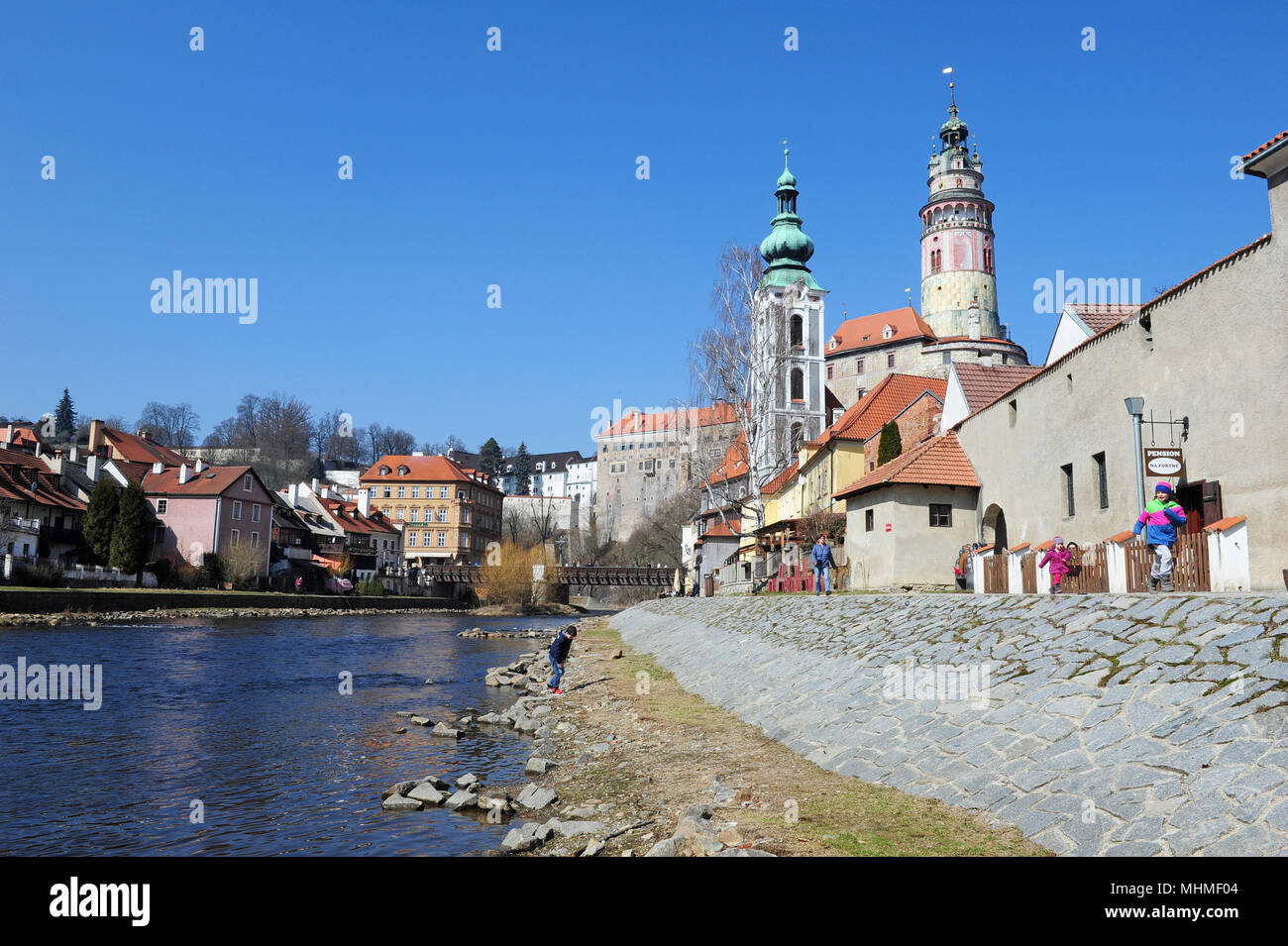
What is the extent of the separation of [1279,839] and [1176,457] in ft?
37.3

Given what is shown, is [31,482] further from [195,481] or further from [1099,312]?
[1099,312]

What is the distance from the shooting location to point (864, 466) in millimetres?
43031

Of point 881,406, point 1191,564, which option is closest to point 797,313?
point 881,406

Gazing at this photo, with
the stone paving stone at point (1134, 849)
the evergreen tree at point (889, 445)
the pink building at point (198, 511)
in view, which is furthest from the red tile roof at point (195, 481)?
the stone paving stone at point (1134, 849)

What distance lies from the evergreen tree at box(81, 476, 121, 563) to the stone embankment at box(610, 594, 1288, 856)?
57186mm

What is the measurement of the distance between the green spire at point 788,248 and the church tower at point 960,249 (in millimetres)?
25392

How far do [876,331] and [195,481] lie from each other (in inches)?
2845

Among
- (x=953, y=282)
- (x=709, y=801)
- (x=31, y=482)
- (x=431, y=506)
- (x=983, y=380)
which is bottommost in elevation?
(x=709, y=801)

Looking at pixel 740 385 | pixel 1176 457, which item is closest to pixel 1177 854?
pixel 1176 457

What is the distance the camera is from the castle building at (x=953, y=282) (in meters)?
97.9

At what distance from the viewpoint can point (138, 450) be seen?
8394cm

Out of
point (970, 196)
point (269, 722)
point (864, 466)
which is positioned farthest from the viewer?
point (970, 196)

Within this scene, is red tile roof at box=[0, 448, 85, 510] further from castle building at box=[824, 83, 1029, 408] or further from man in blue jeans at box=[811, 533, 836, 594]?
castle building at box=[824, 83, 1029, 408]

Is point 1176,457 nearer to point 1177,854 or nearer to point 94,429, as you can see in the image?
point 1177,854
